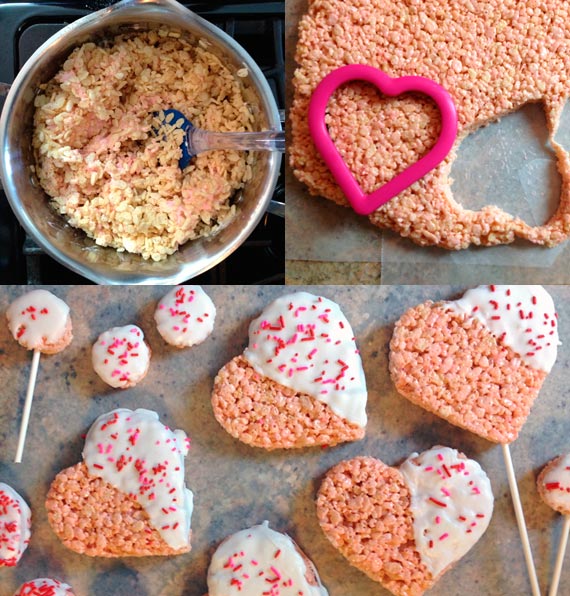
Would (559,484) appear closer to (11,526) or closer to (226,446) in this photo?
(226,446)

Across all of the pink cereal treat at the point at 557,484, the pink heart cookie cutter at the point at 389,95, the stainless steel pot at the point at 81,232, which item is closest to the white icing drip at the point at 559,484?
the pink cereal treat at the point at 557,484

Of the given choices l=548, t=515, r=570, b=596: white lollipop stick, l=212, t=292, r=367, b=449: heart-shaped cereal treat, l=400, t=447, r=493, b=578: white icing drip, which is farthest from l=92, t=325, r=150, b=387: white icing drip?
l=548, t=515, r=570, b=596: white lollipop stick

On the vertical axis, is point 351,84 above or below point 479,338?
above

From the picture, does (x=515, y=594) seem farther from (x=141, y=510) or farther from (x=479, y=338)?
(x=141, y=510)

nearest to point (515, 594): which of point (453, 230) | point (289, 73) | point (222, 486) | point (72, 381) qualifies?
point (222, 486)

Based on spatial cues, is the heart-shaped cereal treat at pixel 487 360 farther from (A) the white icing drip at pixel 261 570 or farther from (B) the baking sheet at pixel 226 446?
(A) the white icing drip at pixel 261 570

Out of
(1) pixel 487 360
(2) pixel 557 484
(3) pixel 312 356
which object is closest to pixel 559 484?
(2) pixel 557 484
